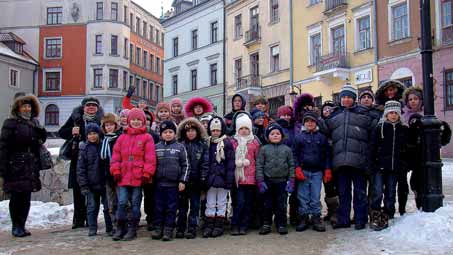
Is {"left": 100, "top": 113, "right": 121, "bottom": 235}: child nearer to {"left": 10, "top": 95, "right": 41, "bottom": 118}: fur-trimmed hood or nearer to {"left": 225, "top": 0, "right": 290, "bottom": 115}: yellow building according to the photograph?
{"left": 10, "top": 95, "right": 41, "bottom": 118}: fur-trimmed hood

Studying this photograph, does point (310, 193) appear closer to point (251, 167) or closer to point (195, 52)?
point (251, 167)

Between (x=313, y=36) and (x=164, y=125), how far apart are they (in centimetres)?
2257

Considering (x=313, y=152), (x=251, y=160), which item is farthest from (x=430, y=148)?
(x=251, y=160)

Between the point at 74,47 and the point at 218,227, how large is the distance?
4595cm

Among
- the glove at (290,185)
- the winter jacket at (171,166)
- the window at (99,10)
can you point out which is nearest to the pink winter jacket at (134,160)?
the winter jacket at (171,166)

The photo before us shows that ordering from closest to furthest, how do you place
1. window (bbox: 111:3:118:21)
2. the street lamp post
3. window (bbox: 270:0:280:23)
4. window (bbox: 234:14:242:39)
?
the street lamp post → window (bbox: 270:0:280:23) → window (bbox: 234:14:242:39) → window (bbox: 111:3:118:21)

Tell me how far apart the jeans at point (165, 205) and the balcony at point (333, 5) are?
21323 millimetres

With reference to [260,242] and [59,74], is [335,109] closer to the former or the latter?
[260,242]

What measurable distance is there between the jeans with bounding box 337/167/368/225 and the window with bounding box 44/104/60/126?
44771 millimetres

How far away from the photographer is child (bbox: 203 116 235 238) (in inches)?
269

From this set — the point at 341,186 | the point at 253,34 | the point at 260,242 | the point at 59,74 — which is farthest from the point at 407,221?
the point at 59,74

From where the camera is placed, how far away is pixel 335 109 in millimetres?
7254

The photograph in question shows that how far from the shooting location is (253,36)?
32625 millimetres

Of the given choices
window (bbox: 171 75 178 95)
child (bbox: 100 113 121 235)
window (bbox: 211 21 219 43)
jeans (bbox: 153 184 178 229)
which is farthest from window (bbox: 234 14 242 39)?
jeans (bbox: 153 184 178 229)
